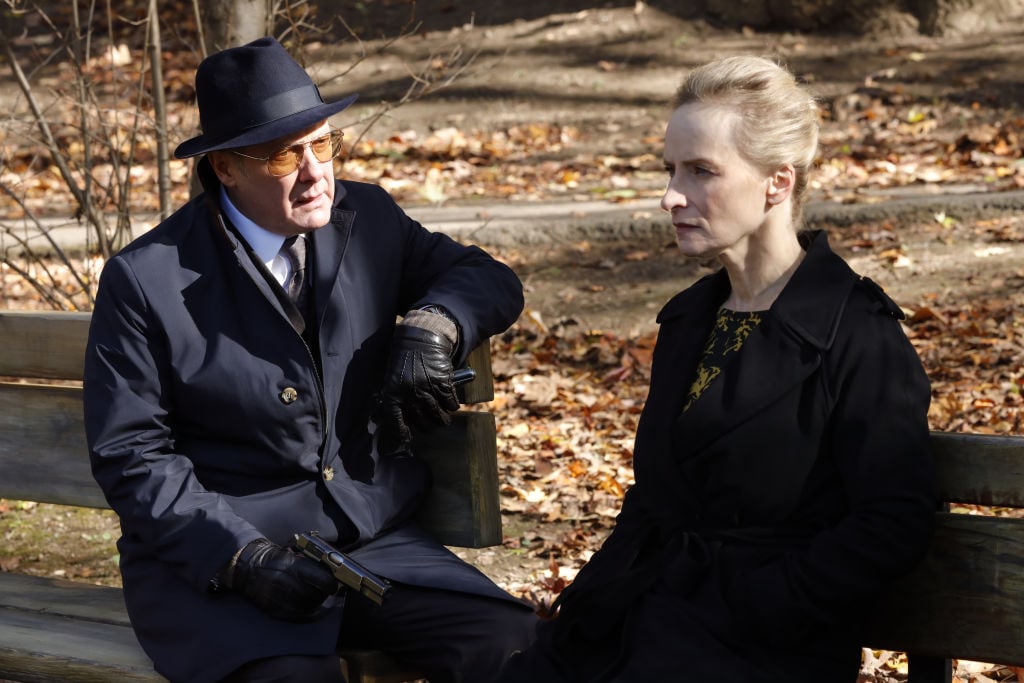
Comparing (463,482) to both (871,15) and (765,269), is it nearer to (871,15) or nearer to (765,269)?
(765,269)

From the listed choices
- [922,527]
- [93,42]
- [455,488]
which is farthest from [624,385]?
[93,42]

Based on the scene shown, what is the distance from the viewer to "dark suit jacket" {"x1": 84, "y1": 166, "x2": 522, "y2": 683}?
302 cm

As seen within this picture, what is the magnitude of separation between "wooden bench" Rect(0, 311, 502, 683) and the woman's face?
81cm

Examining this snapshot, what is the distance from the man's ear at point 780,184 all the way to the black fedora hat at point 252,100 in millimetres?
1056

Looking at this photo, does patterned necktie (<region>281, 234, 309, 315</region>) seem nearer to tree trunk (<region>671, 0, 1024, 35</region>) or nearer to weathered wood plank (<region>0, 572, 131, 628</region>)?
weathered wood plank (<region>0, 572, 131, 628</region>)

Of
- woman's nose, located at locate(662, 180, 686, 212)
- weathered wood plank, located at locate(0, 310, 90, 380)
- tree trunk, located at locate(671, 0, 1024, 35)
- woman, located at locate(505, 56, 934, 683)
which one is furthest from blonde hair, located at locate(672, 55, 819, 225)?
tree trunk, located at locate(671, 0, 1024, 35)

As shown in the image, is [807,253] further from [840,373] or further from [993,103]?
[993,103]

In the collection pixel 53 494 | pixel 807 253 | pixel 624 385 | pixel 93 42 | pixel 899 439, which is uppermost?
pixel 93 42

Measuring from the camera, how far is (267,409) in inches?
123

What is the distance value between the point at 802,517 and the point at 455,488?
112 cm

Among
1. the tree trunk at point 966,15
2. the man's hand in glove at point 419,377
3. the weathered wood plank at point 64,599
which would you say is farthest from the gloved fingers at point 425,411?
the tree trunk at point 966,15

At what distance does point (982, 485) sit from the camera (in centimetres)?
270

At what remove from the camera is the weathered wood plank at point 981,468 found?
8.79 feet

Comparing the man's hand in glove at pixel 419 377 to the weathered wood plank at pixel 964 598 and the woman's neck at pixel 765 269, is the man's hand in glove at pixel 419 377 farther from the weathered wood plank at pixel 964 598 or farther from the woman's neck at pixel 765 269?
the weathered wood plank at pixel 964 598
